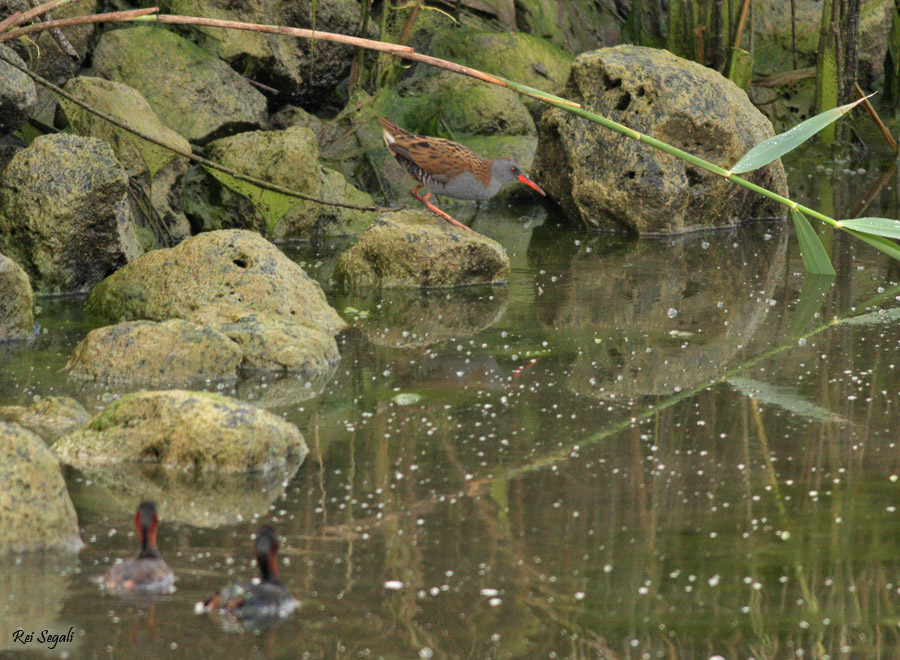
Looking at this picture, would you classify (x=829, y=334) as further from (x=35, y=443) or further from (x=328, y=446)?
(x=35, y=443)

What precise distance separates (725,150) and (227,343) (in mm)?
6017

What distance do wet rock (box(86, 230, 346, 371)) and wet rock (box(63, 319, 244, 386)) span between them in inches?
15.0

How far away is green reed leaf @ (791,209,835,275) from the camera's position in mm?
5699

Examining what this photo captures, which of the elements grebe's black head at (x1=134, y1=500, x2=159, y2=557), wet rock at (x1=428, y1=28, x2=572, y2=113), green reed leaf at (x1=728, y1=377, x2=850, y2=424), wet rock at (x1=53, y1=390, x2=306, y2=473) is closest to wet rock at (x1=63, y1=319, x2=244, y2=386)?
wet rock at (x1=53, y1=390, x2=306, y2=473)

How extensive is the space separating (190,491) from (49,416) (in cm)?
122

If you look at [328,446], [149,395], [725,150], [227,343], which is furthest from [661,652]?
[725,150]

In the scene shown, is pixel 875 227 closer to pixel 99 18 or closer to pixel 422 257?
pixel 99 18

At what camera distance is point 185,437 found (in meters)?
5.47

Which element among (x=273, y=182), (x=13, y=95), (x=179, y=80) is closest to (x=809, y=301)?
(x=273, y=182)

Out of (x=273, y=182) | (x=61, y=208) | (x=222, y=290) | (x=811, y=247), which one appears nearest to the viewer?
(x=811, y=247)

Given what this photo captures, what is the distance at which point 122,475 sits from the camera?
5.40 m

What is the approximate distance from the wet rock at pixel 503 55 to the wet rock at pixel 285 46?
44.2 inches

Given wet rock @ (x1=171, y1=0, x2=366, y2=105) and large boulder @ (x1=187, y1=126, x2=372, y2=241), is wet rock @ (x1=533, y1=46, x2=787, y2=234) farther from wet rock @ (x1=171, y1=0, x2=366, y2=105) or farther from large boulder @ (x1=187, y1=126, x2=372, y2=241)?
wet rock @ (x1=171, y1=0, x2=366, y2=105)

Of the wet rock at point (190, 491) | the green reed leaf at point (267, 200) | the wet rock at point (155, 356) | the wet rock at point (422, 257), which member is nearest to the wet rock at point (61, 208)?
the green reed leaf at point (267, 200)
